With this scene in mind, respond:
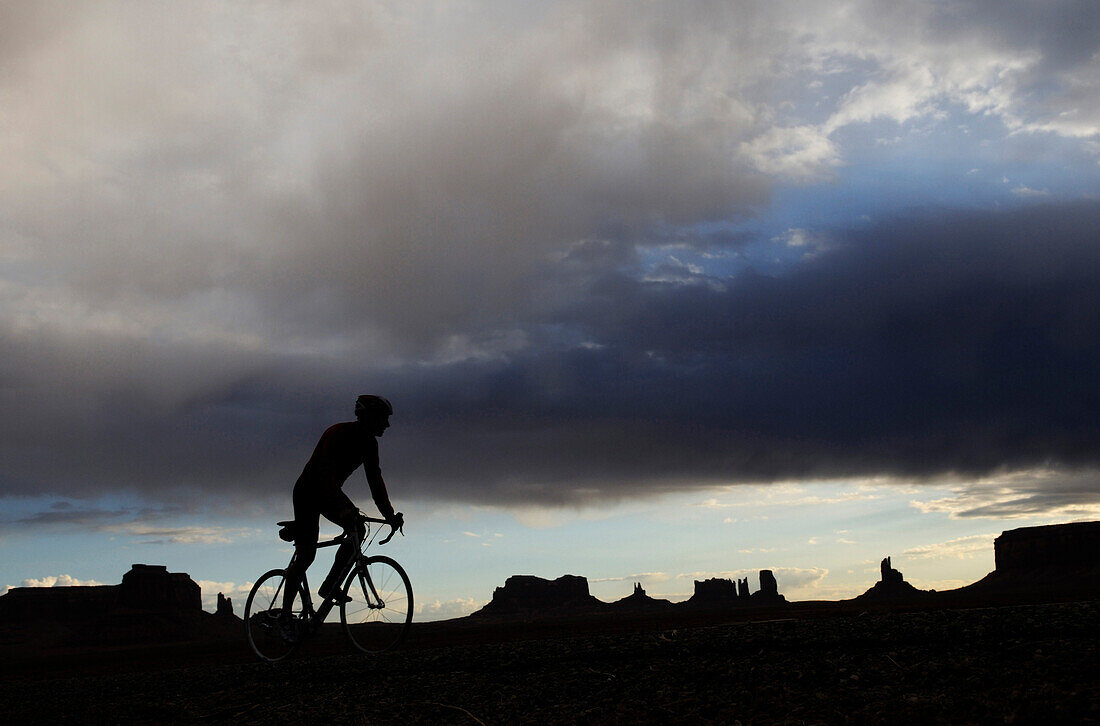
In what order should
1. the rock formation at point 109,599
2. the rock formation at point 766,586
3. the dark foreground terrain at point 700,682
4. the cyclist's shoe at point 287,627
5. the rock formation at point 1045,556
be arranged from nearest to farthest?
the dark foreground terrain at point 700,682 < the cyclist's shoe at point 287,627 < the rock formation at point 1045,556 < the rock formation at point 109,599 < the rock formation at point 766,586

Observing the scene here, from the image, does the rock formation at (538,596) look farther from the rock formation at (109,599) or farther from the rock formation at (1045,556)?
the rock formation at (1045,556)

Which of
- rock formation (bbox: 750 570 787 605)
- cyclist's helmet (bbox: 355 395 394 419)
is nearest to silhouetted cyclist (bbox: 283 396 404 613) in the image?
cyclist's helmet (bbox: 355 395 394 419)

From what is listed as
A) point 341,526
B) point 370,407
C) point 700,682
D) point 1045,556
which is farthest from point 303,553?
point 1045,556

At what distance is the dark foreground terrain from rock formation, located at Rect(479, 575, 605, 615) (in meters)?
176

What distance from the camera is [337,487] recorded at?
307 inches

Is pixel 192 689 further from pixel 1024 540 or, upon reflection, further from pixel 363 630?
pixel 1024 540

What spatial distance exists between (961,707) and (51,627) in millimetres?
168565

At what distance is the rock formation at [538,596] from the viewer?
585 ft

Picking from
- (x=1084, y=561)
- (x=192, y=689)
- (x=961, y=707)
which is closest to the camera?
(x=961, y=707)

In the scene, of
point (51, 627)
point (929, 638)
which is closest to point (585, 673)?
point (929, 638)

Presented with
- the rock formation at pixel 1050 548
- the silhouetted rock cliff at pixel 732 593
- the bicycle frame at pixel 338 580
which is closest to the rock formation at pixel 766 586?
the silhouetted rock cliff at pixel 732 593

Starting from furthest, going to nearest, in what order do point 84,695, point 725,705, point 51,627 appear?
point 51,627
point 84,695
point 725,705

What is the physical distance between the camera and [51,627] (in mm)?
141000

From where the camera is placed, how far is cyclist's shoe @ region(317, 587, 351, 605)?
26.0ft
